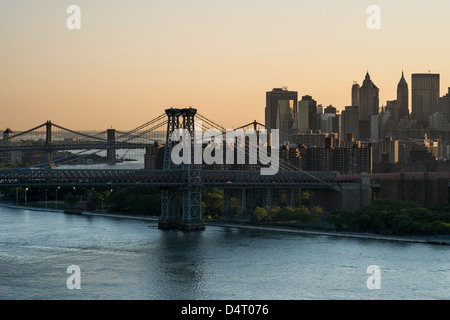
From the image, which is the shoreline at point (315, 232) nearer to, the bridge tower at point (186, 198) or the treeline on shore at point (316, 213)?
the treeline on shore at point (316, 213)

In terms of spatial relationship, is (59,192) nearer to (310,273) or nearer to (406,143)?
(310,273)

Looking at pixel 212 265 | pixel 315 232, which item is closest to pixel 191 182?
pixel 315 232

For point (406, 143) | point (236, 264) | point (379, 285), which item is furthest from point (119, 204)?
point (406, 143)

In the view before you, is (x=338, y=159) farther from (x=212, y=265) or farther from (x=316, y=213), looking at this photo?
(x=212, y=265)

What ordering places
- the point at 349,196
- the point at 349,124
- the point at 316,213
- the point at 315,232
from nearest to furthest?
the point at 315,232
the point at 316,213
the point at 349,196
the point at 349,124

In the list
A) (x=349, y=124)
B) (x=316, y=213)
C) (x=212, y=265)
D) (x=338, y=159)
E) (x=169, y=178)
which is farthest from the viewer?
(x=349, y=124)

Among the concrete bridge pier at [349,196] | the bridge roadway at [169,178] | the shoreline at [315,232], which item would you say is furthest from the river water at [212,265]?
the concrete bridge pier at [349,196]
